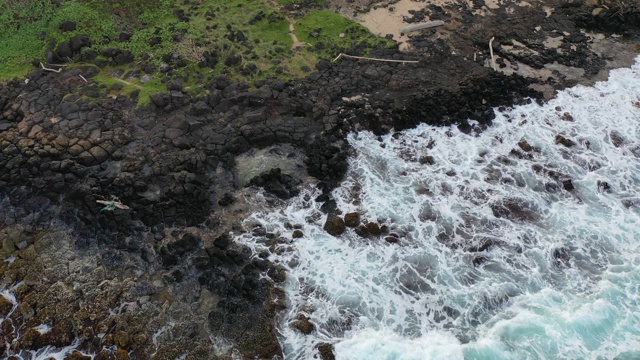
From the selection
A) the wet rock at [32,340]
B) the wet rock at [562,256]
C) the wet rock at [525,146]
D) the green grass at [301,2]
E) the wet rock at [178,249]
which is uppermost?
the green grass at [301,2]

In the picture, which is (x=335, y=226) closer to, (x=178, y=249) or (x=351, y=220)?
(x=351, y=220)

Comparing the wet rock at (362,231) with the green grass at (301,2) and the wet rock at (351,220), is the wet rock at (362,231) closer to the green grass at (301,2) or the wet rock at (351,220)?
the wet rock at (351,220)

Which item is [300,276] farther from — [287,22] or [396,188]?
[287,22]

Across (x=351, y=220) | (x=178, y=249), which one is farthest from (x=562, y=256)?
(x=178, y=249)

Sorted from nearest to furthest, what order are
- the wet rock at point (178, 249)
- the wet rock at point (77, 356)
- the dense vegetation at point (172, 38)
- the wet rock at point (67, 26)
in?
the wet rock at point (77, 356)
the wet rock at point (178, 249)
the dense vegetation at point (172, 38)
the wet rock at point (67, 26)

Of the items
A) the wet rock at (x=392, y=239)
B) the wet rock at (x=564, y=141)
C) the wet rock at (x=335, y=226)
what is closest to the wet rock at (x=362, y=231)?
the wet rock at (x=335, y=226)

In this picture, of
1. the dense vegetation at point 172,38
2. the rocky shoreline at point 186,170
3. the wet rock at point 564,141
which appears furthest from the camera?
the dense vegetation at point 172,38
